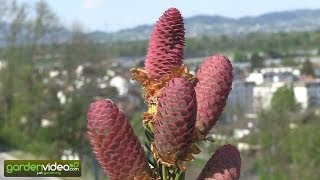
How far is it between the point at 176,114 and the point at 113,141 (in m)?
0.12

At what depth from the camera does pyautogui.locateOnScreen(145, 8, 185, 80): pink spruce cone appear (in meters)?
1.34

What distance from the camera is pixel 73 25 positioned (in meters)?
29.2

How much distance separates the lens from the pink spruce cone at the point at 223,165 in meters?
1.35

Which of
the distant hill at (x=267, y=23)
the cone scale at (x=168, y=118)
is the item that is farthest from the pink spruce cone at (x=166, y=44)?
the distant hill at (x=267, y=23)

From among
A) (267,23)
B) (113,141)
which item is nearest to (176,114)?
(113,141)

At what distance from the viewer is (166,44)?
134 centimetres

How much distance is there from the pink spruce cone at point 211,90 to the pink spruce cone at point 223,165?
49 millimetres

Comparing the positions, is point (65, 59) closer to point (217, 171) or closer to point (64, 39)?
point (64, 39)

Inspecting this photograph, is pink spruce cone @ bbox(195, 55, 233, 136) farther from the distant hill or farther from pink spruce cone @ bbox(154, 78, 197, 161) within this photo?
the distant hill

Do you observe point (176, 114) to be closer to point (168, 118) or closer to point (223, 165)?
point (168, 118)

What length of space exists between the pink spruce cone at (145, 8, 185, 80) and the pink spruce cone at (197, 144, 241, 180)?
0.60ft

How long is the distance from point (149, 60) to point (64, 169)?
227 centimetres

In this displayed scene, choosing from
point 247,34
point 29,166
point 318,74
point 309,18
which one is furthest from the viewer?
point 309,18

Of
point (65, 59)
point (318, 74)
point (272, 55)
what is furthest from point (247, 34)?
point (65, 59)
